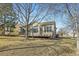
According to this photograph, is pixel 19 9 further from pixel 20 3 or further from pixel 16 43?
pixel 16 43

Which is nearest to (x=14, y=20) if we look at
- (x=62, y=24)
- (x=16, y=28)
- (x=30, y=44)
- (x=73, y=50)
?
(x=16, y=28)

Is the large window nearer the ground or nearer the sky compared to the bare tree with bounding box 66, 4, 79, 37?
nearer the ground

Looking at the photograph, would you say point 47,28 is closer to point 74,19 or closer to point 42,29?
point 42,29

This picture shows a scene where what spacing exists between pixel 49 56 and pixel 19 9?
0.58 meters

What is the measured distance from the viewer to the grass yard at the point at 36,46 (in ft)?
9.10

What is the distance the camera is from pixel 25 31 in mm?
2812

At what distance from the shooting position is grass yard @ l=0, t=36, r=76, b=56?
2773 mm

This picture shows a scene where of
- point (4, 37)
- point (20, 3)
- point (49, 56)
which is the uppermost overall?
point (20, 3)

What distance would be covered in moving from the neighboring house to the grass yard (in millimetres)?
63

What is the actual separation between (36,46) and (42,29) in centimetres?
19

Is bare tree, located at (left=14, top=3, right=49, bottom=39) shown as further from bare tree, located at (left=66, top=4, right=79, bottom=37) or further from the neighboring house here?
bare tree, located at (left=66, top=4, right=79, bottom=37)

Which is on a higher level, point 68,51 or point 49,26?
point 49,26

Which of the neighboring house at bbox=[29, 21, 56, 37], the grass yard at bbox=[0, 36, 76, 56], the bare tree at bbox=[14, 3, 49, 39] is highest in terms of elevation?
the bare tree at bbox=[14, 3, 49, 39]

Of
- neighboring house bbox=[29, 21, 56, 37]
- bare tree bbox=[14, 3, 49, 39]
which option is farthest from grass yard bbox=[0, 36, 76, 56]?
bare tree bbox=[14, 3, 49, 39]
